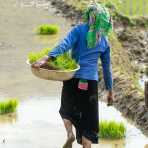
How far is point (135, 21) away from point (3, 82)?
5.37 m

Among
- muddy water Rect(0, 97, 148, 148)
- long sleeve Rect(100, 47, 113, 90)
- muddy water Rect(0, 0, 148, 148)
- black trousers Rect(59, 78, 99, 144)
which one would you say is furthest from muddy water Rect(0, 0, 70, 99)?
long sleeve Rect(100, 47, 113, 90)

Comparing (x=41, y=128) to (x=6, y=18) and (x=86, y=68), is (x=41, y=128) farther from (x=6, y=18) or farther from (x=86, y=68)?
(x=6, y=18)

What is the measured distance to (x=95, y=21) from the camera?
5543mm

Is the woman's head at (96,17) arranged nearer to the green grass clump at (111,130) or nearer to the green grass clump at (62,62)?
the green grass clump at (62,62)

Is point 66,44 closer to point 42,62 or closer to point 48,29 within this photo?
point 42,62

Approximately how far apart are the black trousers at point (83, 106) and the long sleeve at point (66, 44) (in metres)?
0.37

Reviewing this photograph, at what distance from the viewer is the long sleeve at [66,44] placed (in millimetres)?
5402

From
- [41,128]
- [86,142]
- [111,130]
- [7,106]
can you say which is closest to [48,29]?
[7,106]

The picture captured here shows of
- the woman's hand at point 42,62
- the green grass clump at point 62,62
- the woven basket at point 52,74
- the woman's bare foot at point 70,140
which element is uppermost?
the woman's hand at point 42,62

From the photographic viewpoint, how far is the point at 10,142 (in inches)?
257

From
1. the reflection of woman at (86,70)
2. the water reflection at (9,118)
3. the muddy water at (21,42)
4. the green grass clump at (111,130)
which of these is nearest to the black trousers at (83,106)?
the reflection of woman at (86,70)

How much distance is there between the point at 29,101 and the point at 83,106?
2448 mm

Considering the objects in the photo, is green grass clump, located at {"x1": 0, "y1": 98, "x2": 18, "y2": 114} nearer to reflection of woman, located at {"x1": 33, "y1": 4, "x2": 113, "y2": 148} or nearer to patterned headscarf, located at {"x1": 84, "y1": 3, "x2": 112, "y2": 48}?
reflection of woman, located at {"x1": 33, "y1": 4, "x2": 113, "y2": 148}

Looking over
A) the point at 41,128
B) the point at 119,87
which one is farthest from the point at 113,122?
the point at 119,87
